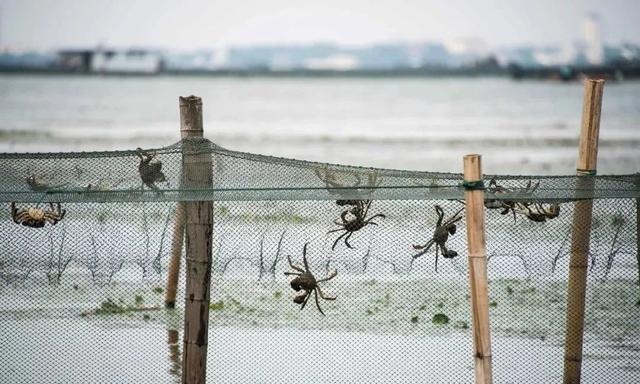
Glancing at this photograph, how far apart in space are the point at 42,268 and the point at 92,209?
57 centimetres

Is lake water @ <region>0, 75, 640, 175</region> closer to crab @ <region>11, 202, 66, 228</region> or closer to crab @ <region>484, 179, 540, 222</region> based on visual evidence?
crab @ <region>484, 179, 540, 222</region>

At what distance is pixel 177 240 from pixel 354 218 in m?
2.05

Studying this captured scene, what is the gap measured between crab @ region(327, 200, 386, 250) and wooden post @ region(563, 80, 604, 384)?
136 centimetres

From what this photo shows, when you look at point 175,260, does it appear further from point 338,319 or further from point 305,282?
point 305,282

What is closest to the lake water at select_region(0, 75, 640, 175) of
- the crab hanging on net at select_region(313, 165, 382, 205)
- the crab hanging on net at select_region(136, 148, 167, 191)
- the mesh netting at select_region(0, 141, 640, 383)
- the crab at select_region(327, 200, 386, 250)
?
the mesh netting at select_region(0, 141, 640, 383)

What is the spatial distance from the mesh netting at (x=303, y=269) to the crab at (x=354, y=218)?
0.5 inches

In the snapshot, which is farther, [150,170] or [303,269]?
[303,269]

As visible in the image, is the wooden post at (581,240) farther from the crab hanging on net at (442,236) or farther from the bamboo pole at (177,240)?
the bamboo pole at (177,240)

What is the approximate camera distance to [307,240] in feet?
30.5

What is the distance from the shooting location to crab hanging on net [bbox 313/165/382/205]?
29.1ft

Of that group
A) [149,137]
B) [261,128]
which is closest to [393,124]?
[261,128]

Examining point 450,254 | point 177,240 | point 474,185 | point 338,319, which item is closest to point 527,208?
point 450,254

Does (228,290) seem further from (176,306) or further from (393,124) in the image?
(393,124)

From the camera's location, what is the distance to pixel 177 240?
10.8 meters
